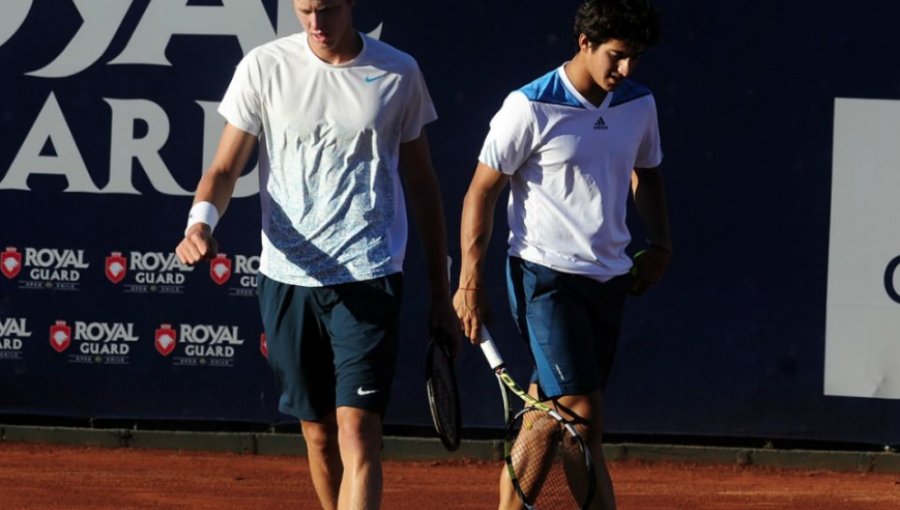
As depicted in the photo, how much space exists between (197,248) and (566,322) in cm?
137

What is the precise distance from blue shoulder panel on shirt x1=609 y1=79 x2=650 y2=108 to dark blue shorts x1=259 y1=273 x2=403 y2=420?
3.02ft

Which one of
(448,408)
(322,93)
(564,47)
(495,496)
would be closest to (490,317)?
(448,408)

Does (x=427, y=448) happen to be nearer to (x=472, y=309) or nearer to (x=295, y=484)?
(x=295, y=484)

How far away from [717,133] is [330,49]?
312 cm

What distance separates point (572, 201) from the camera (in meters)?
4.94

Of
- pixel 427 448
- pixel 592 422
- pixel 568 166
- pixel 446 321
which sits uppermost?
pixel 568 166

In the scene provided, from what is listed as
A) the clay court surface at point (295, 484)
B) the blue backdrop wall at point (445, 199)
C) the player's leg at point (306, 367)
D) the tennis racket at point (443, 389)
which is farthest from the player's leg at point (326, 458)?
the blue backdrop wall at point (445, 199)

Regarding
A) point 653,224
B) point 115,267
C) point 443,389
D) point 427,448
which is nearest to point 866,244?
point 427,448

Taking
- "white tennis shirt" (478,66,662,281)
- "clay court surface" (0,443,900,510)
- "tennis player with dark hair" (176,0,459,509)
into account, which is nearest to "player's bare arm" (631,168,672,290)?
"white tennis shirt" (478,66,662,281)

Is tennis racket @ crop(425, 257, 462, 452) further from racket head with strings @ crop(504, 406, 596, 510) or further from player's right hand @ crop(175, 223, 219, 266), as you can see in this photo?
player's right hand @ crop(175, 223, 219, 266)

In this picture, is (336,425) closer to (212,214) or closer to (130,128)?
(212,214)

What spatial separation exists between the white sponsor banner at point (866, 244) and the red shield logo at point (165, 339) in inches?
114

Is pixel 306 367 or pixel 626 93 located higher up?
pixel 626 93

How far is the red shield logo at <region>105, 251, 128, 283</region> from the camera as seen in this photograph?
7.43m
